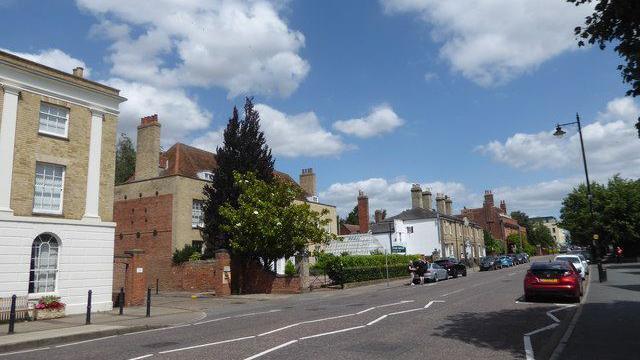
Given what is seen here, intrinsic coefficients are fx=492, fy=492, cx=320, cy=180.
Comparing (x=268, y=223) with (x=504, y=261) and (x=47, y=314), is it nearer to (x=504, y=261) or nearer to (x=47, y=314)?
(x=47, y=314)

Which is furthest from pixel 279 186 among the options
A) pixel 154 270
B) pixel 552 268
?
pixel 552 268

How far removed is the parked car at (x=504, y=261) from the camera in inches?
2204

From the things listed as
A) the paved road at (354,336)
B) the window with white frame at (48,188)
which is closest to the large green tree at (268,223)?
the window with white frame at (48,188)

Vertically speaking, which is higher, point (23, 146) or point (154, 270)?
point (23, 146)

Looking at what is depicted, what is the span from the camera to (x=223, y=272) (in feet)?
88.8

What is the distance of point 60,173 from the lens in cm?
1930

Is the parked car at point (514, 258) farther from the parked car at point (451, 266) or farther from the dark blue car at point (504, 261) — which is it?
the parked car at point (451, 266)

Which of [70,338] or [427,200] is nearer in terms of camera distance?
[70,338]

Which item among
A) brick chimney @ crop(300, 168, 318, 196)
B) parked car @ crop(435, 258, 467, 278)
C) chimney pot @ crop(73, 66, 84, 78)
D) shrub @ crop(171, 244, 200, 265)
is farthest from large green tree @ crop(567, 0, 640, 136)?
brick chimney @ crop(300, 168, 318, 196)

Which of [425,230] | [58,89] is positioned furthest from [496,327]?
[425,230]

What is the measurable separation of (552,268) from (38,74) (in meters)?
20.2

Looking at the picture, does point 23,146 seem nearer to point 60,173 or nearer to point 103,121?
point 60,173

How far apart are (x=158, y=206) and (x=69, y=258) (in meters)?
13.9

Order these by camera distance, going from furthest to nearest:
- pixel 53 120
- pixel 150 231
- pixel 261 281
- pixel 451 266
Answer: pixel 451 266 < pixel 150 231 < pixel 261 281 < pixel 53 120
